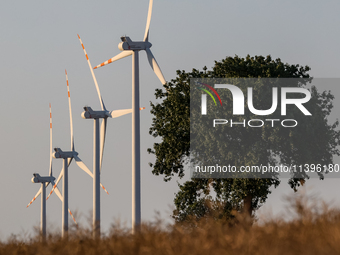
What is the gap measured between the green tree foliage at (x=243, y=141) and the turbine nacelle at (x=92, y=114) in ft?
21.6

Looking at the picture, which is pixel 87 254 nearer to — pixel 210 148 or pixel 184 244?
pixel 184 244

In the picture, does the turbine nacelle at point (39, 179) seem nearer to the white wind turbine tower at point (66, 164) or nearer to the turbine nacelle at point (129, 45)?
the white wind turbine tower at point (66, 164)

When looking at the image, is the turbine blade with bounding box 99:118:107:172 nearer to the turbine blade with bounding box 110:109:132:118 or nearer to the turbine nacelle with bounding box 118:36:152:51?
the turbine blade with bounding box 110:109:132:118

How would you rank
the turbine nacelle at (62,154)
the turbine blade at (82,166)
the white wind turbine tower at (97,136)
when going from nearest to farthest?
1. the white wind turbine tower at (97,136)
2. the turbine blade at (82,166)
3. the turbine nacelle at (62,154)

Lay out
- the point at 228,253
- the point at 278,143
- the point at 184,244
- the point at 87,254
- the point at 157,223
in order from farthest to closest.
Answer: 1. the point at 278,143
2. the point at 157,223
3. the point at 87,254
4. the point at 184,244
5. the point at 228,253

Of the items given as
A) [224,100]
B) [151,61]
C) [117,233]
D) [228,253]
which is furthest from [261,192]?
[228,253]

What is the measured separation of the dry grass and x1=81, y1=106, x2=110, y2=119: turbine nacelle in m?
41.4

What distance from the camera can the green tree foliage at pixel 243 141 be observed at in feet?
148

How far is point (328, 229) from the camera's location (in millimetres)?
11234

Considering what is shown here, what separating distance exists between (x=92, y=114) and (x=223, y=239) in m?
46.6

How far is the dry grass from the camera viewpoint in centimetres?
1059

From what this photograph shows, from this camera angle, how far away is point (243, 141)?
149 ft

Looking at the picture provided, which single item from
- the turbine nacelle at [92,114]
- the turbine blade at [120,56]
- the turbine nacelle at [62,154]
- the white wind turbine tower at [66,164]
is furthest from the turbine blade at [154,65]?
the turbine nacelle at [62,154]

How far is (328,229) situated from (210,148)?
114 ft
